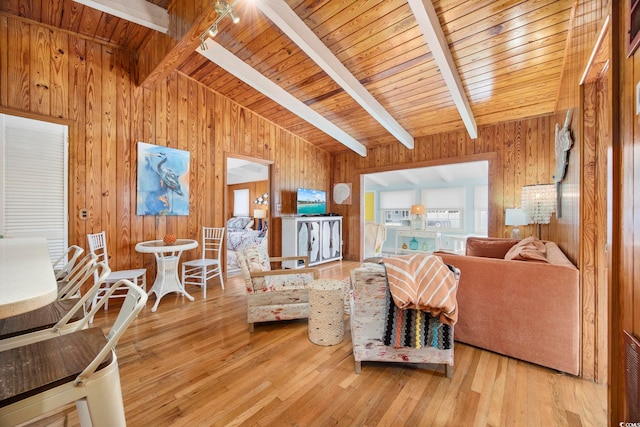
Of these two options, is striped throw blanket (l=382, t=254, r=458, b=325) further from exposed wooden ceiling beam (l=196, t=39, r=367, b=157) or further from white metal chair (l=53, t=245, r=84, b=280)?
exposed wooden ceiling beam (l=196, t=39, r=367, b=157)

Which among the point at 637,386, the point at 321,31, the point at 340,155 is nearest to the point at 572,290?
the point at 637,386

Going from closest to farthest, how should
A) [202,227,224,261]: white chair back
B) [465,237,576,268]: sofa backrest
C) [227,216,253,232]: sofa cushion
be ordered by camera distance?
[465,237,576,268]: sofa backrest → [202,227,224,261]: white chair back → [227,216,253,232]: sofa cushion

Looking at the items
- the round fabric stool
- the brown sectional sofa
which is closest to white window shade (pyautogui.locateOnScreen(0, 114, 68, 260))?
the round fabric stool

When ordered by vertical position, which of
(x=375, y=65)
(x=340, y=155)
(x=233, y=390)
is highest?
(x=375, y=65)

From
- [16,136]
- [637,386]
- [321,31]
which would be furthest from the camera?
[321,31]

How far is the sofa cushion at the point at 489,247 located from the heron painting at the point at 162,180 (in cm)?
392

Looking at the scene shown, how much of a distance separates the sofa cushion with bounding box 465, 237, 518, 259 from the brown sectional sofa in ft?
2.51

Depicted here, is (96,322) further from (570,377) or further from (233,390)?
(570,377)

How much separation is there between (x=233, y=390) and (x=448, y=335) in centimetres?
143

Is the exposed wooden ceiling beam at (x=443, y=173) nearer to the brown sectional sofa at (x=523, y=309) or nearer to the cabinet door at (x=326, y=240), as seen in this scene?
the cabinet door at (x=326, y=240)

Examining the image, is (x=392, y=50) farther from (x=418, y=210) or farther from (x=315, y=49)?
(x=418, y=210)

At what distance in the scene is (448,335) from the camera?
1654 millimetres

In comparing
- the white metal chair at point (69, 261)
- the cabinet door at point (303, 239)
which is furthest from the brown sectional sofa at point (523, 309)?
the cabinet door at point (303, 239)

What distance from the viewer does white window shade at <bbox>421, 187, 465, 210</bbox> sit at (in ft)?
21.7
